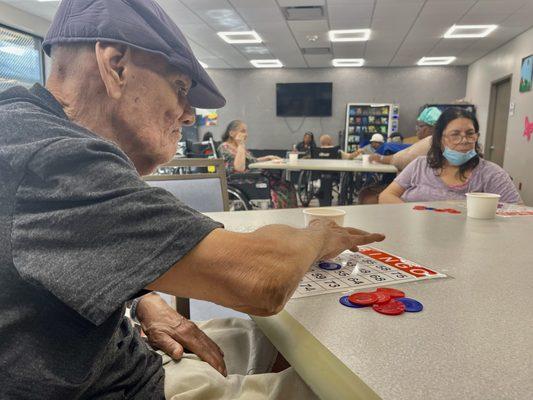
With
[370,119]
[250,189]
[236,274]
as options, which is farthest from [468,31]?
[236,274]

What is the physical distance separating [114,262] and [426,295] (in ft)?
1.67

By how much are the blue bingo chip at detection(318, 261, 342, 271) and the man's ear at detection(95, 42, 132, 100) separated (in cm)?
50

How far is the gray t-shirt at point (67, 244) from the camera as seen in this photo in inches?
16.5

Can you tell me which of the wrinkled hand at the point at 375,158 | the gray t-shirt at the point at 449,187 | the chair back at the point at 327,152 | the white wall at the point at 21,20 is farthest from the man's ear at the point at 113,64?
the white wall at the point at 21,20

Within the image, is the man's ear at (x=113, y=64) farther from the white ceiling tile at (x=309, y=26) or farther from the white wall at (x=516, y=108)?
the white wall at (x=516, y=108)

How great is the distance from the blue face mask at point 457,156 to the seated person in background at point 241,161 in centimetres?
234

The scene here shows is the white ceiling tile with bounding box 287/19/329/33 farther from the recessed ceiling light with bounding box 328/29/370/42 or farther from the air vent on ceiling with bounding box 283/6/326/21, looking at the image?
the recessed ceiling light with bounding box 328/29/370/42

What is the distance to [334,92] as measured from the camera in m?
9.86

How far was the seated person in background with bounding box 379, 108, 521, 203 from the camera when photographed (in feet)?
6.51

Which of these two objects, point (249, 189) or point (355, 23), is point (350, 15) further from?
point (249, 189)

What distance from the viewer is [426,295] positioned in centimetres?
67

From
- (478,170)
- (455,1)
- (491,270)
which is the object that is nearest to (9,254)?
(491,270)

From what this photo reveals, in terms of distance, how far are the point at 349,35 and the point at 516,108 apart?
2.92m

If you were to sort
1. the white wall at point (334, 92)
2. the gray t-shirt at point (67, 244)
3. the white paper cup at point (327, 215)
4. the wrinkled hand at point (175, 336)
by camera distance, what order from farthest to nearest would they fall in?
the white wall at point (334, 92) → the white paper cup at point (327, 215) → the wrinkled hand at point (175, 336) → the gray t-shirt at point (67, 244)
